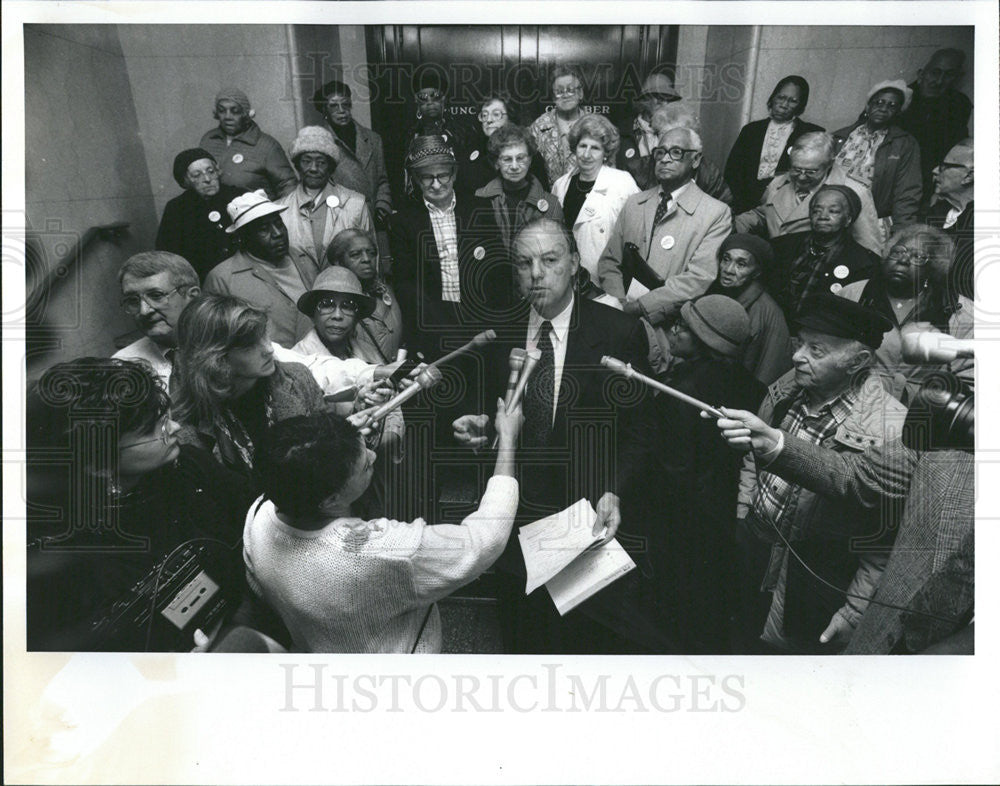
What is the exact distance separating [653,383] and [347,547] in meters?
1.20

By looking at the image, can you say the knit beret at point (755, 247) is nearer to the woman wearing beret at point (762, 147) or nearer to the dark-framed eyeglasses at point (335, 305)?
the woman wearing beret at point (762, 147)

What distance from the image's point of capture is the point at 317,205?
3.87m

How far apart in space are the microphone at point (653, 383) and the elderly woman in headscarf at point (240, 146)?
1.29 m

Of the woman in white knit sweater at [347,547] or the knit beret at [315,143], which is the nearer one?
the woman in white knit sweater at [347,547]

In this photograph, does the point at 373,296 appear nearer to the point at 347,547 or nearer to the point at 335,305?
the point at 335,305

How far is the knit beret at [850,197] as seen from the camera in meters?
3.86

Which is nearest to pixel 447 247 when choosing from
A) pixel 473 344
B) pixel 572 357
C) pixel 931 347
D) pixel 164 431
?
pixel 473 344

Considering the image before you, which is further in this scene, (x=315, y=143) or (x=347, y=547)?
(x=315, y=143)

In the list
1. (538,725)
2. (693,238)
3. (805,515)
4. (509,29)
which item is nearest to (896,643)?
(805,515)

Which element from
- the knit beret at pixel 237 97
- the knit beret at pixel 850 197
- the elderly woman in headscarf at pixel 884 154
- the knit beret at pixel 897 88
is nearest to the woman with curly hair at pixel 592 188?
the knit beret at pixel 850 197

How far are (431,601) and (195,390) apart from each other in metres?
1.11

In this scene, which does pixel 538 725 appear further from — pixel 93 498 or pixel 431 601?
pixel 93 498

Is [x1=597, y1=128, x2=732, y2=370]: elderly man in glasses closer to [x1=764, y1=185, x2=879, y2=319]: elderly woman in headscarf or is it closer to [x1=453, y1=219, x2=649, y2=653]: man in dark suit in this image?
[x1=453, y1=219, x2=649, y2=653]: man in dark suit

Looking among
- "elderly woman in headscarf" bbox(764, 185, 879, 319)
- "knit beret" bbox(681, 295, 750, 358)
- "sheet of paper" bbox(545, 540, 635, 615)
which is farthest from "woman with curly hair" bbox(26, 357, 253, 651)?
"elderly woman in headscarf" bbox(764, 185, 879, 319)
